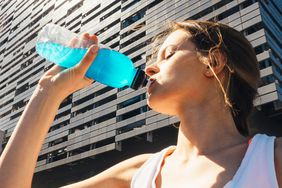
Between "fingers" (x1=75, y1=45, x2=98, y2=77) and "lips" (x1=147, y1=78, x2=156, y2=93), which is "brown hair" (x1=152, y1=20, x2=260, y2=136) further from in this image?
"fingers" (x1=75, y1=45, x2=98, y2=77)

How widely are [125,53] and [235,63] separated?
1412 inches

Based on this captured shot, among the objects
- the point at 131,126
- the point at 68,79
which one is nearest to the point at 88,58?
the point at 68,79

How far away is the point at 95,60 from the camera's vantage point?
2.74 metres

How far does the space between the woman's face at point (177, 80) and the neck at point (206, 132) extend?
0.07 meters

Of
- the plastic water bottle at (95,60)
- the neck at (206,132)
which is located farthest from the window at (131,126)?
the neck at (206,132)

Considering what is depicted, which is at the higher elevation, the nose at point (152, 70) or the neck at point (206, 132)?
the nose at point (152, 70)

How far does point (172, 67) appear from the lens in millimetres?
2020

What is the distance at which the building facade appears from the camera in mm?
28266

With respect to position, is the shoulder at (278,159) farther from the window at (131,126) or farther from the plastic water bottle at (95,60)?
the window at (131,126)

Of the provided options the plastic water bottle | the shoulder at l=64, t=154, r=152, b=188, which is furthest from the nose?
the shoulder at l=64, t=154, r=152, b=188

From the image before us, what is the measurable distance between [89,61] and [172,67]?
0.48m

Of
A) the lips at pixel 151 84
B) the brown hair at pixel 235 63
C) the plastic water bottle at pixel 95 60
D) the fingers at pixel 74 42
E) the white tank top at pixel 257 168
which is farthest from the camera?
the plastic water bottle at pixel 95 60

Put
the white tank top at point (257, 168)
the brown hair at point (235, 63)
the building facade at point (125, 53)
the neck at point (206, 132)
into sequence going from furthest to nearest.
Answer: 1. the building facade at point (125, 53)
2. the brown hair at point (235, 63)
3. the neck at point (206, 132)
4. the white tank top at point (257, 168)

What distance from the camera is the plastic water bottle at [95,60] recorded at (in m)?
2.69
